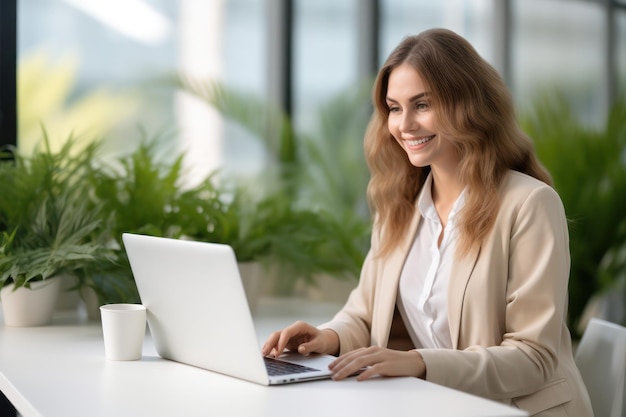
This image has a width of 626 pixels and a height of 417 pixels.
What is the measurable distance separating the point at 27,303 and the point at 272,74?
2.34m

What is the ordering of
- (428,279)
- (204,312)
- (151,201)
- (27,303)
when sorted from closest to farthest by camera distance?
(204,312) < (428,279) < (27,303) < (151,201)

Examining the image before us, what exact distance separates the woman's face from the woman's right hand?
492 millimetres

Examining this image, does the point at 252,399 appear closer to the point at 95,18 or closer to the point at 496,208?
the point at 496,208

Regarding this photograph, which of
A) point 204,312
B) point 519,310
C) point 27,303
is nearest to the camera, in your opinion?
point 204,312

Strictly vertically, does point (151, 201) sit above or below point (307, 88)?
below

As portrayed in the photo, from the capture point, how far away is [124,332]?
194cm

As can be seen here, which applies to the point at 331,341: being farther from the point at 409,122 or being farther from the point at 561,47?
the point at 561,47

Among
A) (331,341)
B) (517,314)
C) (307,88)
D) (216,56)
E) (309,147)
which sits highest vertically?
(216,56)

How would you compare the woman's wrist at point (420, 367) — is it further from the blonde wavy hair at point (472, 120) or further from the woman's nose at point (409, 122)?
the woman's nose at point (409, 122)

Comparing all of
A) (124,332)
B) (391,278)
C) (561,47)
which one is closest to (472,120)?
(391,278)

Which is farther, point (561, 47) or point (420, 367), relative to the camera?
point (561, 47)

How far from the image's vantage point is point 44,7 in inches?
148

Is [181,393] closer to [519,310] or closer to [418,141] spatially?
[519,310]

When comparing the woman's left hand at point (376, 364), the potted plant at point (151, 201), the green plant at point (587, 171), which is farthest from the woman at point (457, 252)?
the green plant at point (587, 171)
